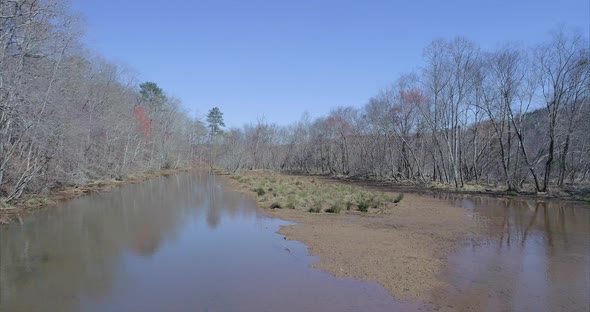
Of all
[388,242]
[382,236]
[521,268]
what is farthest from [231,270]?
[521,268]

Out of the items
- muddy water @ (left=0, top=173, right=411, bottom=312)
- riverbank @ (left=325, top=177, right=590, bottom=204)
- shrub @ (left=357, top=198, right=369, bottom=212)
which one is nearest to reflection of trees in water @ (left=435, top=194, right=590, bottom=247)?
riverbank @ (left=325, top=177, right=590, bottom=204)

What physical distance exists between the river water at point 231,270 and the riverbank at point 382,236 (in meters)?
0.43

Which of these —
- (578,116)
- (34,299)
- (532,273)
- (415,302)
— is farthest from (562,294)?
(578,116)

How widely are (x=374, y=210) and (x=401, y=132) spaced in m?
21.6

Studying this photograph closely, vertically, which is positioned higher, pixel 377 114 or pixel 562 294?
pixel 377 114

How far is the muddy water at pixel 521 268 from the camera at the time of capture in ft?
21.1

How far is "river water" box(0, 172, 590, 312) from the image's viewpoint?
6.44 metres

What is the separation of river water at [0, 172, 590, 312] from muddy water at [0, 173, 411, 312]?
3 centimetres

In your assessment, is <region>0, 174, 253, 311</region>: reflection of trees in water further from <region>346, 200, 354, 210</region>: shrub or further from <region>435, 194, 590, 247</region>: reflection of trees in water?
<region>435, 194, 590, 247</region>: reflection of trees in water

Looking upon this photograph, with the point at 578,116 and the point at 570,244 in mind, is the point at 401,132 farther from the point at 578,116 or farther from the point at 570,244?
the point at 570,244

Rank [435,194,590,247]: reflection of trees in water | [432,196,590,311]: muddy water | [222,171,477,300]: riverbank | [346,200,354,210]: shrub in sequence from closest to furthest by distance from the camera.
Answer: [432,196,590,311]: muddy water < [222,171,477,300]: riverbank < [435,194,590,247]: reflection of trees in water < [346,200,354,210]: shrub

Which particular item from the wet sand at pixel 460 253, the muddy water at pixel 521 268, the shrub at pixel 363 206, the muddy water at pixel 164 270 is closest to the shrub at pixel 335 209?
the wet sand at pixel 460 253

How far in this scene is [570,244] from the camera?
11031 millimetres

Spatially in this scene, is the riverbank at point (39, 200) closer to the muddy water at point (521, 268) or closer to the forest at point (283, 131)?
the forest at point (283, 131)
